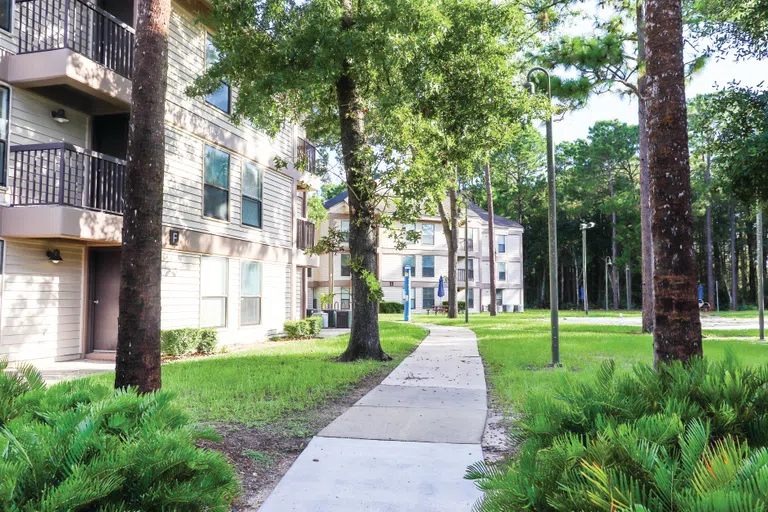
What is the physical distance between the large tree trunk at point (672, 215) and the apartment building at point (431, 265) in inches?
1246

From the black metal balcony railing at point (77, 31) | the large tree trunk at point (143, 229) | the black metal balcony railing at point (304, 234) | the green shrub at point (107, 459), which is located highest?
the black metal balcony railing at point (77, 31)

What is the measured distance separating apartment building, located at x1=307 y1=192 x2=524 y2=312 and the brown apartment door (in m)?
24.8

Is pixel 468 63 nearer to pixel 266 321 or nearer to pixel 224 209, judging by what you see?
pixel 224 209

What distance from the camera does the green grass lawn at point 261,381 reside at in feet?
19.9

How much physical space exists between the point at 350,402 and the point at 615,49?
12918mm

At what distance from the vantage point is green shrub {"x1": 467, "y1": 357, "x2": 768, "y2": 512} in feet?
4.58

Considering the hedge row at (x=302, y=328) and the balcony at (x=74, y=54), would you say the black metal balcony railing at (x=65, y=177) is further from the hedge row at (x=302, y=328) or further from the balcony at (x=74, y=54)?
the hedge row at (x=302, y=328)

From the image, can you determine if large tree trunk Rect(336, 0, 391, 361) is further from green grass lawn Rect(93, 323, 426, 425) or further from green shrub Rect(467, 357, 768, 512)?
green shrub Rect(467, 357, 768, 512)

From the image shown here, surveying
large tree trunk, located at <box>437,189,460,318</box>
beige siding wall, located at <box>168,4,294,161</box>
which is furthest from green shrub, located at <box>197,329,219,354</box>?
large tree trunk, located at <box>437,189,460,318</box>

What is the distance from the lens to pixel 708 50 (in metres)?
11.2

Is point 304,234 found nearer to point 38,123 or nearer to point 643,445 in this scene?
point 38,123

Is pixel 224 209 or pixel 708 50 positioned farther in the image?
pixel 224 209

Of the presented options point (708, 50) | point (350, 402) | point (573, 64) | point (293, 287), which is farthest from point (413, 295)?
point (350, 402)

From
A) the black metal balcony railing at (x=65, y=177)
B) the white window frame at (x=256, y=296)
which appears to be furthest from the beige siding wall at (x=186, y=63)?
the white window frame at (x=256, y=296)
